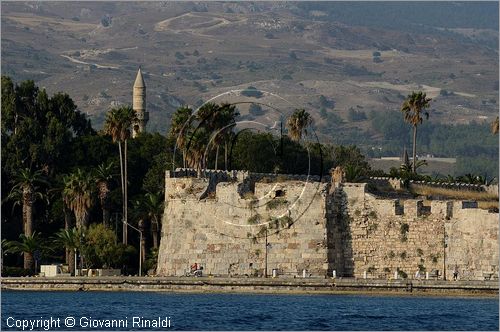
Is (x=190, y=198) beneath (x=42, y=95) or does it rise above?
beneath

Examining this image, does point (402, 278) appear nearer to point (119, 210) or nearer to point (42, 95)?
point (119, 210)

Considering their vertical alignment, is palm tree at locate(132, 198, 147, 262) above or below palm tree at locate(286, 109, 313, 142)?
below

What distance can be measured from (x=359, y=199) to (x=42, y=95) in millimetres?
31822

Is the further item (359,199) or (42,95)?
Result: (42,95)

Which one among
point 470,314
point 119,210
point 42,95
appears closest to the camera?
point 470,314

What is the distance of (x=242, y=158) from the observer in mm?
122000

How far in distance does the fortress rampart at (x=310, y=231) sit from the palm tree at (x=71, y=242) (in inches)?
317

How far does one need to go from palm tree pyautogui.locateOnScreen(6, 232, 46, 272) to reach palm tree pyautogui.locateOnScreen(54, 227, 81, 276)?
53.6 inches

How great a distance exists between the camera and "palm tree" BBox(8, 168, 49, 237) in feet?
362

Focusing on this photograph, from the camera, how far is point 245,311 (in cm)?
7981

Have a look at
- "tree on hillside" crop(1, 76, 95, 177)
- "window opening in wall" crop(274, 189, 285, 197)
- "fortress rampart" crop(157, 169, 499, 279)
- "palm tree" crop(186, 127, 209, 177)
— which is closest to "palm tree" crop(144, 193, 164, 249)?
"palm tree" crop(186, 127, 209, 177)

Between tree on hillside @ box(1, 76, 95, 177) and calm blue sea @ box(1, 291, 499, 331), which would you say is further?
tree on hillside @ box(1, 76, 95, 177)

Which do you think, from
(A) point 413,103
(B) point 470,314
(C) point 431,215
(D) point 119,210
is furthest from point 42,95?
(B) point 470,314

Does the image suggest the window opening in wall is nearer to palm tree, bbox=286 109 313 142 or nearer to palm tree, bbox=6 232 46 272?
palm tree, bbox=6 232 46 272
